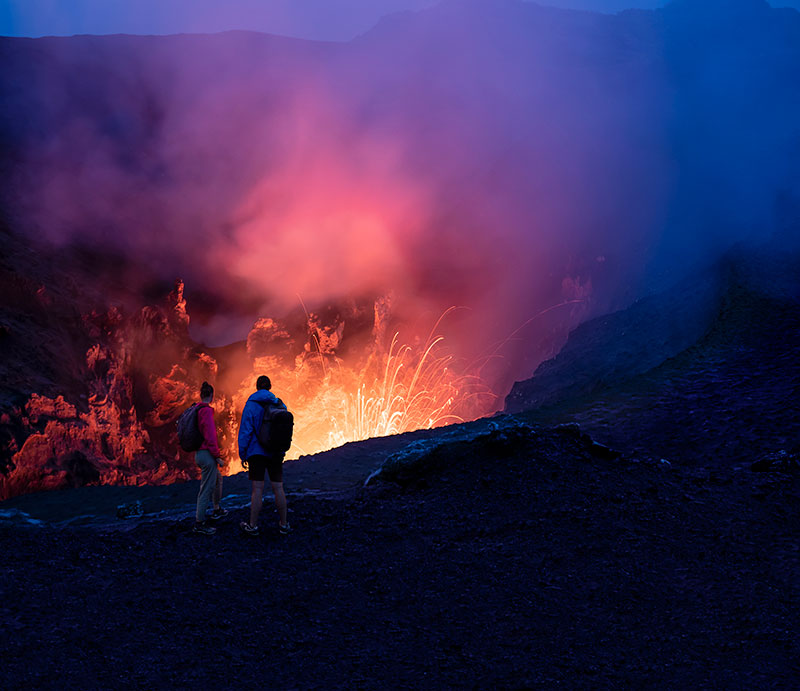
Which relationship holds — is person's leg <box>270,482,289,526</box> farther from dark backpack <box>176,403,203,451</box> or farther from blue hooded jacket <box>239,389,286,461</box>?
dark backpack <box>176,403,203,451</box>

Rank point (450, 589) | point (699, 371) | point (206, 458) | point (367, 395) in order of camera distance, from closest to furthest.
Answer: point (450, 589) → point (206, 458) → point (699, 371) → point (367, 395)

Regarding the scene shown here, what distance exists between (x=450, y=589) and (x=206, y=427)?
3.60 metres

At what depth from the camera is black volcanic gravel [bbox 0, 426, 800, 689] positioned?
15.0ft

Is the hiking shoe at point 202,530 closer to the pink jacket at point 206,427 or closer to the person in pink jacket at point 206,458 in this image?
the person in pink jacket at point 206,458

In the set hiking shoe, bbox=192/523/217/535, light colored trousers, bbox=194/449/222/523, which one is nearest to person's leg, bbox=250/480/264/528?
hiking shoe, bbox=192/523/217/535

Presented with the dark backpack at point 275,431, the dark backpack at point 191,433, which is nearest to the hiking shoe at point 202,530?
the dark backpack at point 191,433

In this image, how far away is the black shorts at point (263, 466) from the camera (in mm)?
7004

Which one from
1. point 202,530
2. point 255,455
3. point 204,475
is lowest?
point 202,530

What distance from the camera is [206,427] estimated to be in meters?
7.30

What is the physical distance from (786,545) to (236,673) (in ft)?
20.3

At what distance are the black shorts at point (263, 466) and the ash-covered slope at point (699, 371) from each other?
653 cm

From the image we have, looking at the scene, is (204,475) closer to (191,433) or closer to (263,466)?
(191,433)

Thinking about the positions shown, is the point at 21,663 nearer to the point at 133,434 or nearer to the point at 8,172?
the point at 133,434

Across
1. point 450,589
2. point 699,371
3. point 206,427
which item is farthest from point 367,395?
point 450,589
